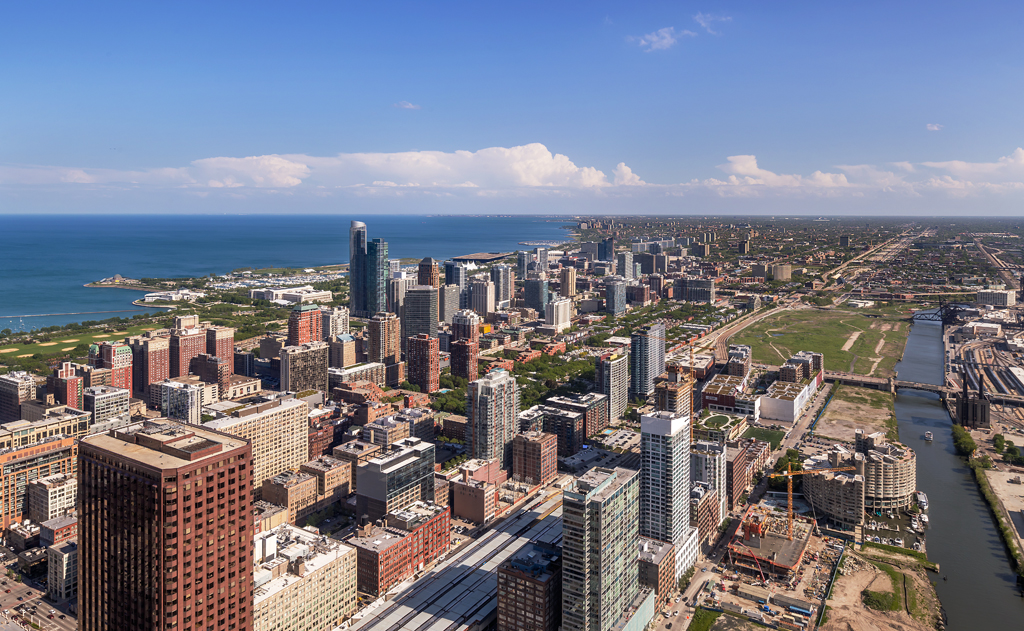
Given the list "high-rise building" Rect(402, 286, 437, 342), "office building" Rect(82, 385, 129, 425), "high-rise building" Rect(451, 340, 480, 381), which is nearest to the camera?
"office building" Rect(82, 385, 129, 425)

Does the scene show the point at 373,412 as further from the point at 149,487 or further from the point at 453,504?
the point at 149,487

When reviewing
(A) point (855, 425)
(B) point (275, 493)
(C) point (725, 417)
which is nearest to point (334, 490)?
(B) point (275, 493)

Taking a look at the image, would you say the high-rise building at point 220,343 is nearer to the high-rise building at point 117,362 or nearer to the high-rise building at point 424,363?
the high-rise building at point 117,362

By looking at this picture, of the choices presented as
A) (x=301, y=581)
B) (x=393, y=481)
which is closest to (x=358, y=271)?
(x=393, y=481)

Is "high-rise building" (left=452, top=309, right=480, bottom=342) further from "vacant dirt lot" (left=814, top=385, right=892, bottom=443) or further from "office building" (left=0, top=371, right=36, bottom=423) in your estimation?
"office building" (left=0, top=371, right=36, bottom=423)

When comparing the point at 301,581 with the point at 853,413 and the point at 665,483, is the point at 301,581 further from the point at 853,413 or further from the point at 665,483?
the point at 853,413

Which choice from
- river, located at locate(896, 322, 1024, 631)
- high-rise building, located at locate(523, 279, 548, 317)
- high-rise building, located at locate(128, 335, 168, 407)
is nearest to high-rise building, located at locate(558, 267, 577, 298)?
high-rise building, located at locate(523, 279, 548, 317)
